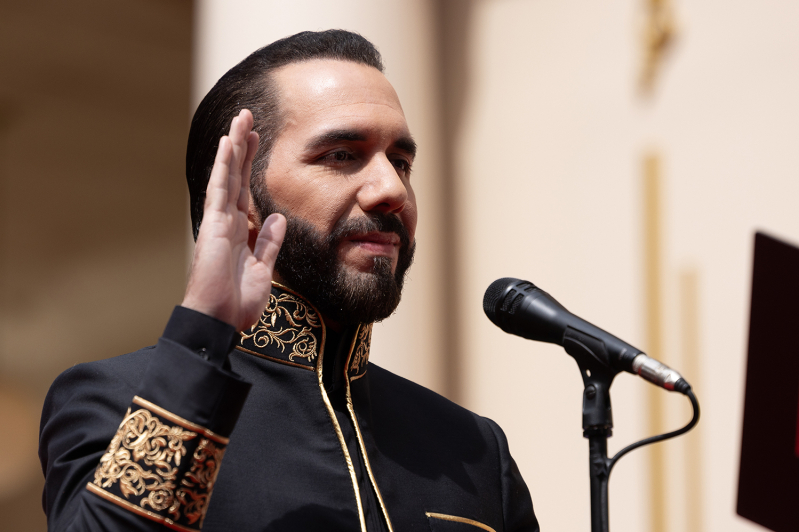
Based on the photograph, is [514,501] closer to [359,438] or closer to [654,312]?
[359,438]

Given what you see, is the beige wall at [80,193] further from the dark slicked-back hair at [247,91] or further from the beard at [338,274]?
the beard at [338,274]

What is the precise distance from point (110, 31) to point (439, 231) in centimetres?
330

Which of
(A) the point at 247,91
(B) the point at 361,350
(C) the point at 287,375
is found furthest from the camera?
(A) the point at 247,91

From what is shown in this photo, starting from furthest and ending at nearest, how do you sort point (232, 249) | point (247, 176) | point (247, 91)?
point (247, 91), point (247, 176), point (232, 249)

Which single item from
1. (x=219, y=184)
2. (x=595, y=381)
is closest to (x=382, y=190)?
(x=219, y=184)

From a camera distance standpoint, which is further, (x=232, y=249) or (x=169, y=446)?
(x=232, y=249)

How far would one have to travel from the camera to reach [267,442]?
1650 millimetres

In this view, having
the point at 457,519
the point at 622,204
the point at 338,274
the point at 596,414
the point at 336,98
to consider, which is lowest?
the point at 457,519

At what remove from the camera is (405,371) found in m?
3.26

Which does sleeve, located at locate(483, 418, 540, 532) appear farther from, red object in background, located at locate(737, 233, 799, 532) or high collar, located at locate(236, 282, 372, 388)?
red object in background, located at locate(737, 233, 799, 532)

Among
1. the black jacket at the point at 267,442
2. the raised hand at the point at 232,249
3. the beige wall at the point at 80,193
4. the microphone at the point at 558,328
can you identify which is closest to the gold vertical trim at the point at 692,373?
the black jacket at the point at 267,442

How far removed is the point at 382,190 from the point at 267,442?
0.56 metres

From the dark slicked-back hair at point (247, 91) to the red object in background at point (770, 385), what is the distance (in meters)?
1.31

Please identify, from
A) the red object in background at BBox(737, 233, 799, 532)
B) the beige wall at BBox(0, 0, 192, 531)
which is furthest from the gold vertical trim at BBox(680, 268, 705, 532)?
the beige wall at BBox(0, 0, 192, 531)
